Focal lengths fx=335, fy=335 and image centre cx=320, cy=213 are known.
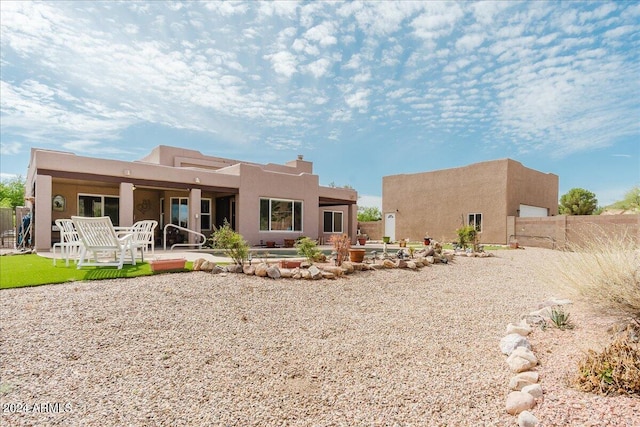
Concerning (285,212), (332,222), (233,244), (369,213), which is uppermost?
(369,213)

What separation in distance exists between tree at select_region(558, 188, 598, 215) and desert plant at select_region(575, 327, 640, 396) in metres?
31.4

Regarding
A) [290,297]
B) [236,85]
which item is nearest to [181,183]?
[236,85]

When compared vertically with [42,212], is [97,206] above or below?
above

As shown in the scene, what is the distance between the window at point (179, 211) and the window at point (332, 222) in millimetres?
8686

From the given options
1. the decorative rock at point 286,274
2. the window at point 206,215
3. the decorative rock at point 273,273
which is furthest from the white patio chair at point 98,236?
the window at point 206,215

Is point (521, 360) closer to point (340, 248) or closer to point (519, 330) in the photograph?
point (519, 330)

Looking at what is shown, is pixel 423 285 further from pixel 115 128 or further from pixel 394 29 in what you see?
pixel 115 128

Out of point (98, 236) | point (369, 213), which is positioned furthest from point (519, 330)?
point (369, 213)

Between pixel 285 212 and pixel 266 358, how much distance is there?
12805 mm

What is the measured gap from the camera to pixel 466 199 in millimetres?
23109

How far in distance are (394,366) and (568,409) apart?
58.2 inches

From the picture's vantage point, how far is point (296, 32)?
33.8 feet

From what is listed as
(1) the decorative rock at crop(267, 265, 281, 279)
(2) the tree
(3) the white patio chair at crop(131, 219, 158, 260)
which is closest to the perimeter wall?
(2) the tree

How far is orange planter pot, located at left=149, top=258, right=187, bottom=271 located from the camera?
6922mm
